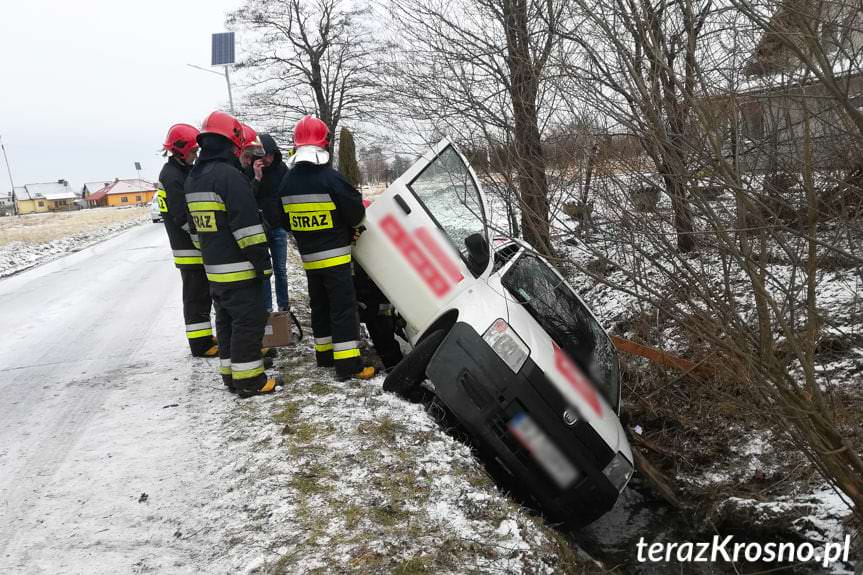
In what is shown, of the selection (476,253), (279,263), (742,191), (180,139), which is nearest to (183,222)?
(180,139)

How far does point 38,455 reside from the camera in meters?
3.83

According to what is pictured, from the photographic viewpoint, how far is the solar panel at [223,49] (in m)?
22.5

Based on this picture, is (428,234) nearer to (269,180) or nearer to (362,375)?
(362,375)

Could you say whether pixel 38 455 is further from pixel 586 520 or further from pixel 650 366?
pixel 650 366

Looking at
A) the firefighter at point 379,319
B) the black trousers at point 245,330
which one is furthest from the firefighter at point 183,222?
the firefighter at point 379,319

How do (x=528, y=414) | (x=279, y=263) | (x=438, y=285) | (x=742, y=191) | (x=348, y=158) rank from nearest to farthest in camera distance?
1. (x=742, y=191)
2. (x=528, y=414)
3. (x=438, y=285)
4. (x=279, y=263)
5. (x=348, y=158)

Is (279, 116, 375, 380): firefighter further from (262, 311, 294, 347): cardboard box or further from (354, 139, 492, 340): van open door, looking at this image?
(262, 311, 294, 347): cardboard box

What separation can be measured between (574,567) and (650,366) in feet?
9.92

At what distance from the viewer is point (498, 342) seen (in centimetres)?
377

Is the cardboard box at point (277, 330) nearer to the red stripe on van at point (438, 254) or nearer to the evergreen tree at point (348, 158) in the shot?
the red stripe on van at point (438, 254)

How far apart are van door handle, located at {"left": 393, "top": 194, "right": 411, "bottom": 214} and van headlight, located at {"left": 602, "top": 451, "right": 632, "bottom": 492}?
2.29 m

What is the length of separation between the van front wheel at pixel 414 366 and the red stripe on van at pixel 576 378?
32.1 inches

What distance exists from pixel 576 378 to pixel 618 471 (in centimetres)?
65

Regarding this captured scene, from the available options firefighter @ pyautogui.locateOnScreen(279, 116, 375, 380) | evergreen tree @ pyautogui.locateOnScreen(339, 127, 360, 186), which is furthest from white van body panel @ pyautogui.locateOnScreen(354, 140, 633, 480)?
evergreen tree @ pyautogui.locateOnScreen(339, 127, 360, 186)
